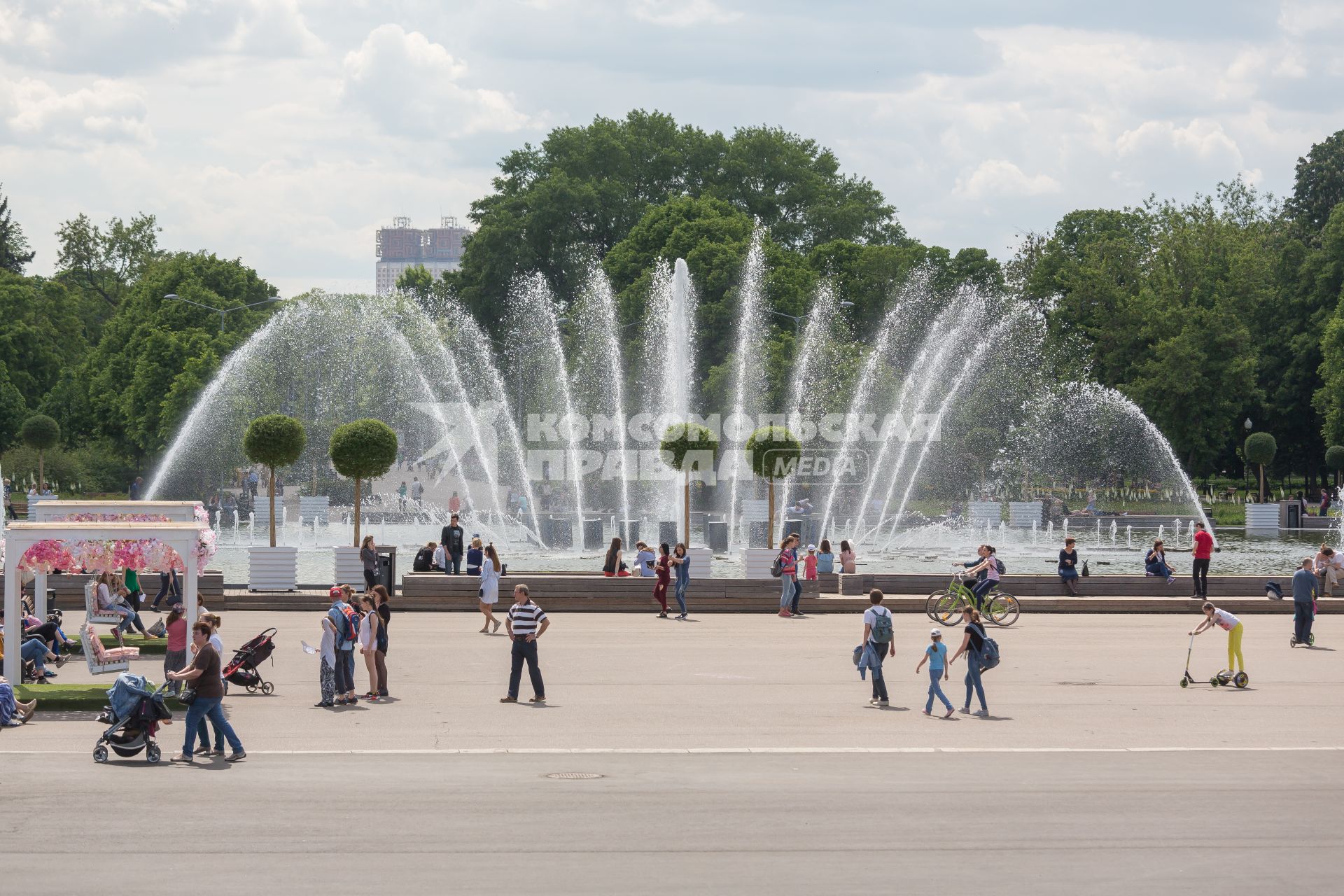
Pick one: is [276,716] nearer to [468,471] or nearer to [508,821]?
[508,821]

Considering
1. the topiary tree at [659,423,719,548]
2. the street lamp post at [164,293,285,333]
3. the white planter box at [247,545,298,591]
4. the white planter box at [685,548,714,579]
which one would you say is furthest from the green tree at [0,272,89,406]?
the white planter box at [685,548,714,579]

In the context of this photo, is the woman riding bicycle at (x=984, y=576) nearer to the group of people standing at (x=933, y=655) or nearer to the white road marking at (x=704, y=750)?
the group of people standing at (x=933, y=655)

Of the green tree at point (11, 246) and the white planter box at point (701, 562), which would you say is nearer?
the white planter box at point (701, 562)

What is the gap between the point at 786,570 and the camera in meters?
29.0

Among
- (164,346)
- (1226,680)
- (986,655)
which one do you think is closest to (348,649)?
(986,655)

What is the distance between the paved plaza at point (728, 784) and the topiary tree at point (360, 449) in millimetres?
12317

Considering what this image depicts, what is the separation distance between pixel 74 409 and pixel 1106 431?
54.6 meters

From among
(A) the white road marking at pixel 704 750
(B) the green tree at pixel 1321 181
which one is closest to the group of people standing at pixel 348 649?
(A) the white road marking at pixel 704 750

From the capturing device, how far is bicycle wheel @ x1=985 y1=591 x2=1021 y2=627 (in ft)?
91.6

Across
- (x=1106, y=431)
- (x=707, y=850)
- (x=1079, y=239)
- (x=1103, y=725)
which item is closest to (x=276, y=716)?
(x=707, y=850)

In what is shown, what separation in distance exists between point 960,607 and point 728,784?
1439cm

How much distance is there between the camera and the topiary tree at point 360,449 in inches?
1353

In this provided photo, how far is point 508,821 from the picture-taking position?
1227cm

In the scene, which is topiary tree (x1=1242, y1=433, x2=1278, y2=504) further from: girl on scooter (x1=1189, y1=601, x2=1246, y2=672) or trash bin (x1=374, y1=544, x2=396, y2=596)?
girl on scooter (x1=1189, y1=601, x2=1246, y2=672)
